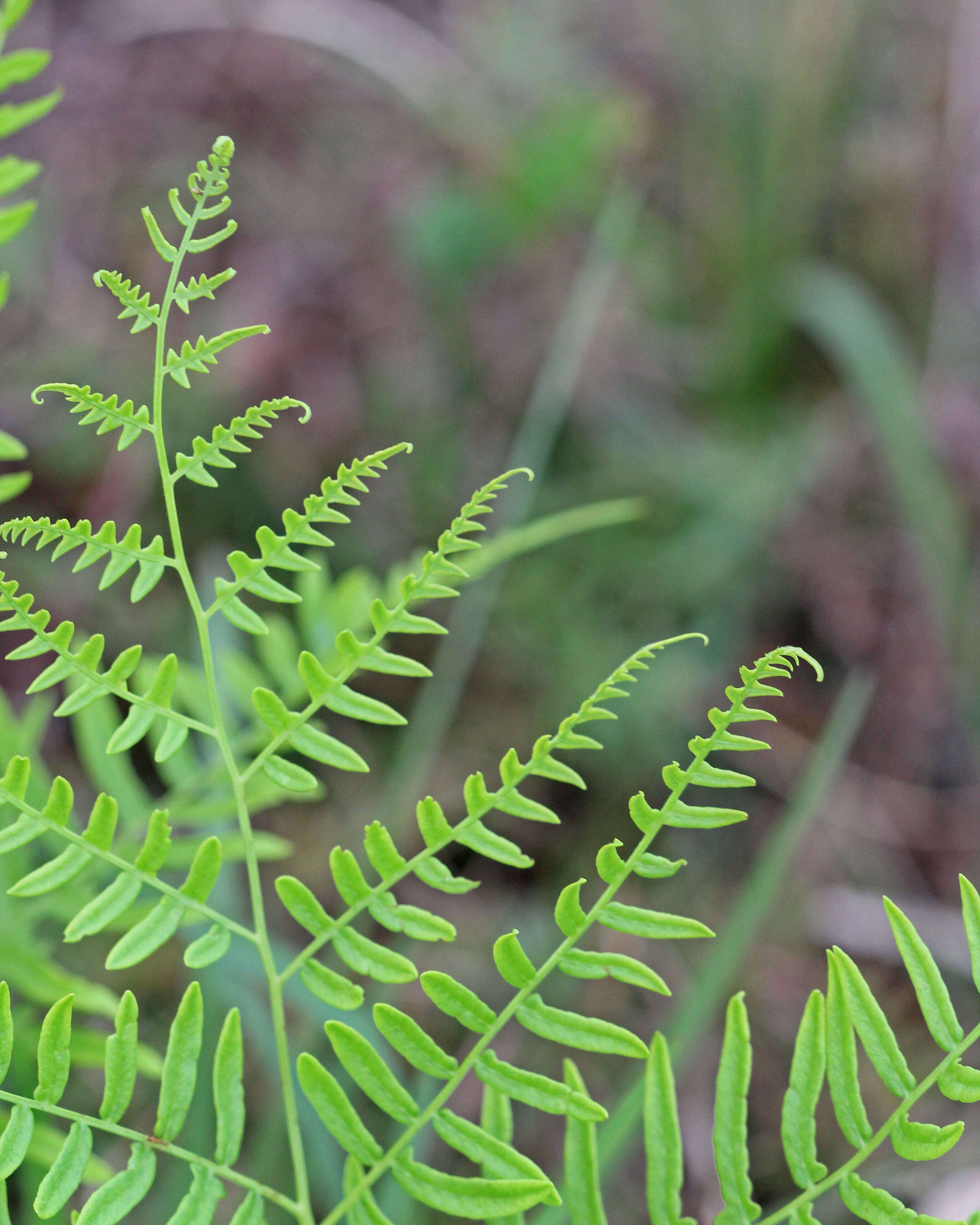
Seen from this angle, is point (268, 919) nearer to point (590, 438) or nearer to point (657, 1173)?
point (590, 438)

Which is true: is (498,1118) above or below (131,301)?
below

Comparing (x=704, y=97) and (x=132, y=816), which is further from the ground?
(x=704, y=97)

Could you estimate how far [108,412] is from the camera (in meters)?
0.24

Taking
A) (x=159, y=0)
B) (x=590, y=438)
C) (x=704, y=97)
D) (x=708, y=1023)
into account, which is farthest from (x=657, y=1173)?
(x=159, y=0)

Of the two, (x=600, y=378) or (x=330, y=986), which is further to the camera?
(x=600, y=378)

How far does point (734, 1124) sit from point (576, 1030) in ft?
0.15

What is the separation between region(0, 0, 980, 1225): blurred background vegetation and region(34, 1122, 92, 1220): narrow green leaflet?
55 centimetres

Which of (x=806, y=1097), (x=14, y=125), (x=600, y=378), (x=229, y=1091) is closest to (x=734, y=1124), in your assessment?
(x=806, y=1097)

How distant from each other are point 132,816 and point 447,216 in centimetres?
104

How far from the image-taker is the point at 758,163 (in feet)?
4.43

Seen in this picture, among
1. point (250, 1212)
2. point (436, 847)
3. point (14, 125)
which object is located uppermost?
point (14, 125)

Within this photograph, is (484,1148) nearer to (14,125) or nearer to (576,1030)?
(576,1030)

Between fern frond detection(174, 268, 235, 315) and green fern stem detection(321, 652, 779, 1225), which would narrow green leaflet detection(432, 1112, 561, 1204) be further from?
fern frond detection(174, 268, 235, 315)

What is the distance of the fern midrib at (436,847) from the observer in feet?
0.78
